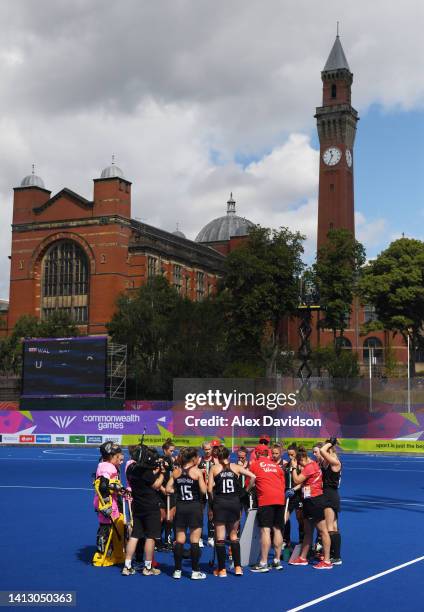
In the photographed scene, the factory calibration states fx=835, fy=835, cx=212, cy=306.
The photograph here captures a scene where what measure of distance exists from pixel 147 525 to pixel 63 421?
40970 millimetres

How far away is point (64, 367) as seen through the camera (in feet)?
190

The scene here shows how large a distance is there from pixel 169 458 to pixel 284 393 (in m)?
30.3

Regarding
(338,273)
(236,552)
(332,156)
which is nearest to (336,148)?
(332,156)

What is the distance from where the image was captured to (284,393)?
4578 centimetres

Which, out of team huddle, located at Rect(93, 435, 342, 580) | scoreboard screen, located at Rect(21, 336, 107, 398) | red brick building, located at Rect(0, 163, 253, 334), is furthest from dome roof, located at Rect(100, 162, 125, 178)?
team huddle, located at Rect(93, 435, 342, 580)

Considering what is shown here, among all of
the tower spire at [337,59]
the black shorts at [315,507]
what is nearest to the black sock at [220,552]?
the black shorts at [315,507]

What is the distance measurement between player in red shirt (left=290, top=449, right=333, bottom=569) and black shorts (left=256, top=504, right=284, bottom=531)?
53 centimetres

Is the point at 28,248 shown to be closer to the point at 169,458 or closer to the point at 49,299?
the point at 49,299

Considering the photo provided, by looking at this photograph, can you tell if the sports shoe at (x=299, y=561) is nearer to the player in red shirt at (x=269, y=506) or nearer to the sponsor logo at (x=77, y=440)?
the player in red shirt at (x=269, y=506)

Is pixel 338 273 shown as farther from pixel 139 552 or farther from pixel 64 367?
pixel 139 552

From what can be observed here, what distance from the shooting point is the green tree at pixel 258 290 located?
73562 mm

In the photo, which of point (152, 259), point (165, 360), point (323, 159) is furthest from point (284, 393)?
point (323, 159)

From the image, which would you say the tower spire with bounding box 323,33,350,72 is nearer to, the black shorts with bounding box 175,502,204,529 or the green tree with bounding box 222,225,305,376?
the green tree with bounding box 222,225,305,376

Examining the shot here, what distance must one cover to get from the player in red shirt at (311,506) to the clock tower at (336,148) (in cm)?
9914
